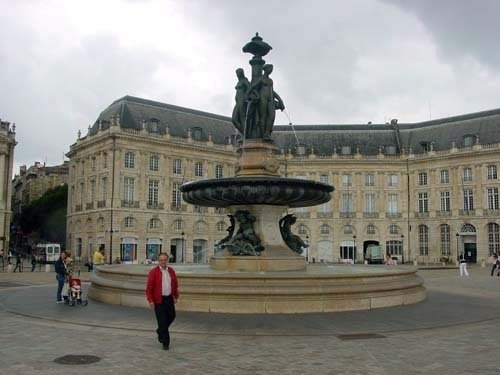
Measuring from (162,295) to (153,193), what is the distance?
56.0m

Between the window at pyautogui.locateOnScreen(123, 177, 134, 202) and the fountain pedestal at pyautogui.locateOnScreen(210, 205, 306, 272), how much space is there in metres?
45.8

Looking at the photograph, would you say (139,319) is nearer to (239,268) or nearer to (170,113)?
(239,268)

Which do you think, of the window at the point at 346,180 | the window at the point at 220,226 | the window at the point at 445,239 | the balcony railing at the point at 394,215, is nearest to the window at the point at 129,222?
the window at the point at 220,226

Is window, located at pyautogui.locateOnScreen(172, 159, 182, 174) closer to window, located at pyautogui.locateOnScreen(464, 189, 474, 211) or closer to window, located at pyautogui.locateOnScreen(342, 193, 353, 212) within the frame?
window, located at pyautogui.locateOnScreen(342, 193, 353, 212)

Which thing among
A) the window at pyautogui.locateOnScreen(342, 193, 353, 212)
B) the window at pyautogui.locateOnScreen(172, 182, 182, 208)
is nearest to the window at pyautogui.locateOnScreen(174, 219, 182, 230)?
the window at pyautogui.locateOnScreen(172, 182, 182, 208)

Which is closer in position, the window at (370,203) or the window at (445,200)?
the window at (445,200)

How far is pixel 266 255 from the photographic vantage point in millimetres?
15836

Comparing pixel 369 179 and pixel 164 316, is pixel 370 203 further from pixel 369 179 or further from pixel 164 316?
pixel 164 316

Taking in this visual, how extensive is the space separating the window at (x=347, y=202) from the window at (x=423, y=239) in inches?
362

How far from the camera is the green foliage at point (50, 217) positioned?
85000 mm

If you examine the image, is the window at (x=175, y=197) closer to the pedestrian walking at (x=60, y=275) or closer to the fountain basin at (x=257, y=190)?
the fountain basin at (x=257, y=190)

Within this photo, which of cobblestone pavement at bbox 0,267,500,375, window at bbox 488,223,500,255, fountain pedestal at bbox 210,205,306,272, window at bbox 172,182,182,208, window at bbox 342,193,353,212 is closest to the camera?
cobblestone pavement at bbox 0,267,500,375

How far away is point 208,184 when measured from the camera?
1560 centimetres

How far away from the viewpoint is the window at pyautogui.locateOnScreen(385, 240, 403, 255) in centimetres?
7100
